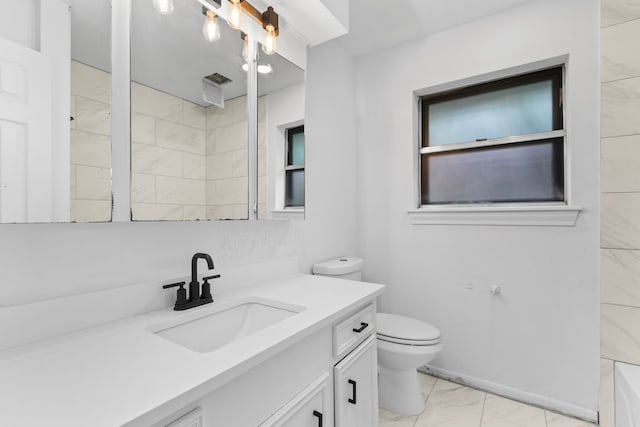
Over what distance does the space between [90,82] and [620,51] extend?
183 centimetres

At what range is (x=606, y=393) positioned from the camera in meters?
1.18

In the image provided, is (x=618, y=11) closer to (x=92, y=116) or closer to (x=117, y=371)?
(x=92, y=116)

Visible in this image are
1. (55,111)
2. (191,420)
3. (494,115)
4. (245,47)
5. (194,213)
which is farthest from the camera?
(494,115)

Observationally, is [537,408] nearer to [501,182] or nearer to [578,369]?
[578,369]

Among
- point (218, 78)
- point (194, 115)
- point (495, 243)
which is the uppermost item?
point (218, 78)

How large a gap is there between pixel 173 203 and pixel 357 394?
1042mm

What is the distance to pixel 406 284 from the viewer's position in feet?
7.12

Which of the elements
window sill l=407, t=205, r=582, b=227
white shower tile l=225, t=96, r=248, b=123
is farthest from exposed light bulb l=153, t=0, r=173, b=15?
window sill l=407, t=205, r=582, b=227

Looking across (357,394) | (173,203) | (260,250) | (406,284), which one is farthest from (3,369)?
(406,284)

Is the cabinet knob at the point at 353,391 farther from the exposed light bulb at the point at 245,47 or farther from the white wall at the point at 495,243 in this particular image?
the exposed light bulb at the point at 245,47

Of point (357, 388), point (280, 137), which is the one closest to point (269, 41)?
point (280, 137)

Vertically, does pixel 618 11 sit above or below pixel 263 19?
below

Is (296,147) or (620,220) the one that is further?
(296,147)

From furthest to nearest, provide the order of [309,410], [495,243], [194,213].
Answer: [495,243] → [194,213] → [309,410]
